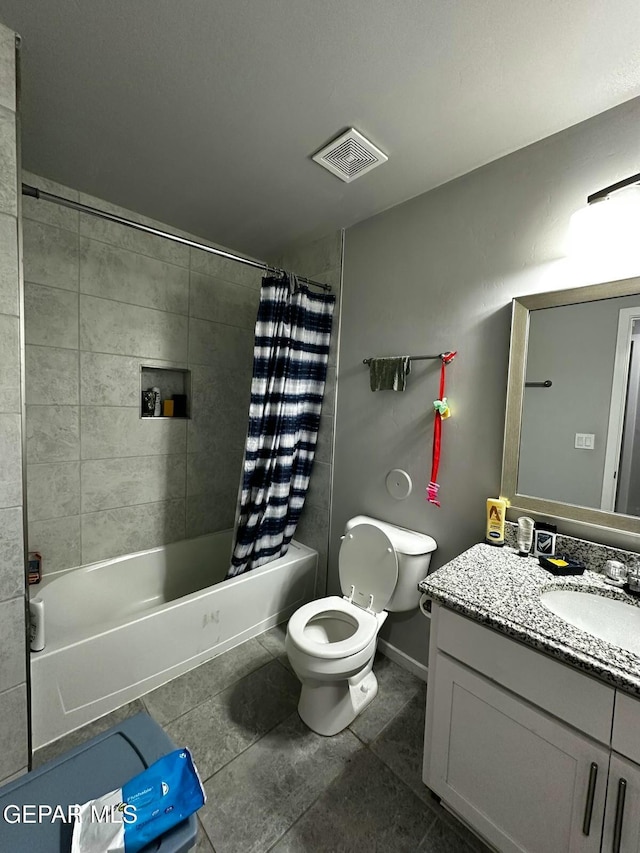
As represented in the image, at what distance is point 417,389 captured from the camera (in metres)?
1.78

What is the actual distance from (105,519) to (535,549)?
2.17m

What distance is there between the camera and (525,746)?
947 millimetres

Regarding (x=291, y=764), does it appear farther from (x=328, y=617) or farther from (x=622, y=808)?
(x=622, y=808)

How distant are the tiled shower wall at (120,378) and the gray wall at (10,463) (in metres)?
0.75

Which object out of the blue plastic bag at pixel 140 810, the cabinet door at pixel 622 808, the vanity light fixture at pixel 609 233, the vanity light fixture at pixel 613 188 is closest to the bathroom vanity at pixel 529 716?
the cabinet door at pixel 622 808

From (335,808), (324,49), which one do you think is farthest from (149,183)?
(335,808)

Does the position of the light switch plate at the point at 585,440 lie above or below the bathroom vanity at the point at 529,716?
above

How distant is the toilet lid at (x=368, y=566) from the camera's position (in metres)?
1.70

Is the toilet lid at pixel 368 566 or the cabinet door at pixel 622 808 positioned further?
the toilet lid at pixel 368 566

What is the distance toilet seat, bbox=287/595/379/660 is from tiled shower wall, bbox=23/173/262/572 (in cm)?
116

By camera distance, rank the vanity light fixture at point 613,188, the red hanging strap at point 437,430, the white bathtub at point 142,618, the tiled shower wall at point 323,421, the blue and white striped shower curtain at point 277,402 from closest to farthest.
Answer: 1. the vanity light fixture at point 613,188
2. the white bathtub at point 142,618
3. the red hanging strap at point 437,430
4. the blue and white striped shower curtain at point 277,402
5. the tiled shower wall at point 323,421

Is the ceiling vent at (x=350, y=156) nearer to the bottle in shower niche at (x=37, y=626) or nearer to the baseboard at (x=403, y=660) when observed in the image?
the bottle in shower niche at (x=37, y=626)

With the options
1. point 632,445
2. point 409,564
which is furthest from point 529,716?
point 632,445

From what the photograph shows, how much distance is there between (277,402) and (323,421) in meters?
0.35
